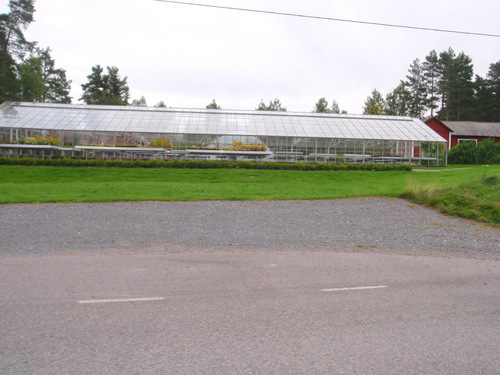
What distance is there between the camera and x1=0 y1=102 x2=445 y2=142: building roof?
32844mm

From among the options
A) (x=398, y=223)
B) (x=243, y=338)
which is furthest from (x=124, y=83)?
(x=243, y=338)

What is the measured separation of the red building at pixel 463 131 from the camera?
1887 inches

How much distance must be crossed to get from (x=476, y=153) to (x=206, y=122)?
26.9 m

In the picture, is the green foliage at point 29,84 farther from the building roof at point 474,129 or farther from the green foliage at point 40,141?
the building roof at point 474,129

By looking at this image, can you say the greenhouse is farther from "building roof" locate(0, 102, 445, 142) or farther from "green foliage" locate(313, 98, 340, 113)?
"green foliage" locate(313, 98, 340, 113)

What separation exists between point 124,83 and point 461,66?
63.5 meters

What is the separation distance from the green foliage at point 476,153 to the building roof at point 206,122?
15.8 feet

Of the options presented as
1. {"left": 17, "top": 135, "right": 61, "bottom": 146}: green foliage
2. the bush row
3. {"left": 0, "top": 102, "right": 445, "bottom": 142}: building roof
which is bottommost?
the bush row

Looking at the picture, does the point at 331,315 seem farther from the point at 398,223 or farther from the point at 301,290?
the point at 398,223

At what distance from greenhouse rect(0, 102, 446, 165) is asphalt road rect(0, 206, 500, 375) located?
2413cm

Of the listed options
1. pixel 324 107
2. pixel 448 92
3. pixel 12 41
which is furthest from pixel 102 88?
pixel 448 92

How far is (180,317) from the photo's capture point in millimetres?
4160

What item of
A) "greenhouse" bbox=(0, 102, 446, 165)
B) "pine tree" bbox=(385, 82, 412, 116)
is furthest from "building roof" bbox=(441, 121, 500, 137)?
"pine tree" bbox=(385, 82, 412, 116)

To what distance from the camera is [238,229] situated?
375 inches
